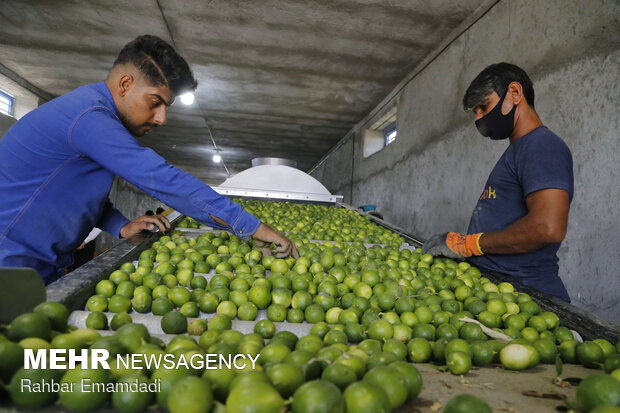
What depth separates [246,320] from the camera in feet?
6.28

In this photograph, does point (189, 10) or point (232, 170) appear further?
point (232, 170)

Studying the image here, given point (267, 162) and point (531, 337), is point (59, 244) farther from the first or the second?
point (267, 162)

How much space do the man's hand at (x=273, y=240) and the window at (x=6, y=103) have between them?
36.7ft

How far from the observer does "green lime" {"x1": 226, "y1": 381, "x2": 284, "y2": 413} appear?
0.90 meters

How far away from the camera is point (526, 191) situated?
252cm

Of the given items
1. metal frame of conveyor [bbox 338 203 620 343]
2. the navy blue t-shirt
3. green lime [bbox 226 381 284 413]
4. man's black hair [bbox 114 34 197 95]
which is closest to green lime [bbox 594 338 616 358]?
metal frame of conveyor [bbox 338 203 620 343]

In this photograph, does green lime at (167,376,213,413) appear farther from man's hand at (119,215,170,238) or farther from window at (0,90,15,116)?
window at (0,90,15,116)

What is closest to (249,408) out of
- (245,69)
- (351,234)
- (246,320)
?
(246,320)

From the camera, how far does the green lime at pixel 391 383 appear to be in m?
1.04

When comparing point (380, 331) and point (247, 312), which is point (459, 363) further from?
point (247, 312)

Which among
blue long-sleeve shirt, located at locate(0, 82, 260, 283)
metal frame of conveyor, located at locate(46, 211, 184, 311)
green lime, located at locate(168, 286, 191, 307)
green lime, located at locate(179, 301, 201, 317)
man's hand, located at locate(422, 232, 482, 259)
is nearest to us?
metal frame of conveyor, located at locate(46, 211, 184, 311)

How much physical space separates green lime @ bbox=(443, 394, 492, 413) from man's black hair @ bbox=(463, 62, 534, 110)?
2.59 metres

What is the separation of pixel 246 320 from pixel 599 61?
4.36 meters

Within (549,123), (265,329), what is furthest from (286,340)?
(549,123)
